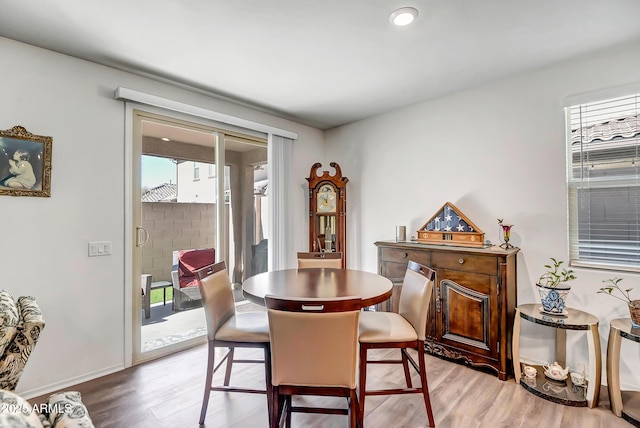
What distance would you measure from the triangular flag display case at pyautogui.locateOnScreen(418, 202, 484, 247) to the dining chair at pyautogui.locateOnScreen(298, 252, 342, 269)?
2.79ft

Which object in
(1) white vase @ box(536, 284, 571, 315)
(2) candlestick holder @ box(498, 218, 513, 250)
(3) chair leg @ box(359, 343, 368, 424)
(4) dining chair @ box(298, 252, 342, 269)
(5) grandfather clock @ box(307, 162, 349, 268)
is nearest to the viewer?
(3) chair leg @ box(359, 343, 368, 424)

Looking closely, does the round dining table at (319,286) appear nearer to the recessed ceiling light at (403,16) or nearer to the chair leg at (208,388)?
the chair leg at (208,388)

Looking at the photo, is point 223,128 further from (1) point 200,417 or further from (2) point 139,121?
(1) point 200,417

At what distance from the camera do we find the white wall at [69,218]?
2.11 metres

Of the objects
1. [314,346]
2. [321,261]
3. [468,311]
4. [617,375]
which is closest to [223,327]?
[314,346]

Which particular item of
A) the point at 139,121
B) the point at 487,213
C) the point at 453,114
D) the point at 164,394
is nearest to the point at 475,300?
the point at 487,213

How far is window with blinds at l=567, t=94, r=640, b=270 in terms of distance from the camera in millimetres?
2184

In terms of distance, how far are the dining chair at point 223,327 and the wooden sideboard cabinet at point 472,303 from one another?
1.52 m

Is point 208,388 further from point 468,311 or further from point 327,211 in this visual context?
point 327,211

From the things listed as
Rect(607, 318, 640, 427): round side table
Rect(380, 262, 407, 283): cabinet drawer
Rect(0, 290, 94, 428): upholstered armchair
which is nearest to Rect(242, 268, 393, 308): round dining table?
Rect(380, 262, 407, 283): cabinet drawer

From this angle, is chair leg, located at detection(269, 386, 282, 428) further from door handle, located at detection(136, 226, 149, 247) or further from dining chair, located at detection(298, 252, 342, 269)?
door handle, located at detection(136, 226, 149, 247)

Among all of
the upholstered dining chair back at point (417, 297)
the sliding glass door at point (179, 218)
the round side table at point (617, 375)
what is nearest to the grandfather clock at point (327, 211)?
the sliding glass door at point (179, 218)

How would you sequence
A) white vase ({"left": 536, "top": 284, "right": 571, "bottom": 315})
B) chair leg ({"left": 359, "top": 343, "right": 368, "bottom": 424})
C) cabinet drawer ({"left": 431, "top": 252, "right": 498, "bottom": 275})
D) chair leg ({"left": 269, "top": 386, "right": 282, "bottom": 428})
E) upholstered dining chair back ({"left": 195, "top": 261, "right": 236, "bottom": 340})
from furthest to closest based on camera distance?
cabinet drawer ({"left": 431, "top": 252, "right": 498, "bottom": 275}) < white vase ({"left": 536, "top": 284, "right": 571, "bottom": 315}) < upholstered dining chair back ({"left": 195, "top": 261, "right": 236, "bottom": 340}) < chair leg ({"left": 359, "top": 343, "right": 368, "bottom": 424}) < chair leg ({"left": 269, "top": 386, "right": 282, "bottom": 428})

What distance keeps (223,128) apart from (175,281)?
1.65 m
